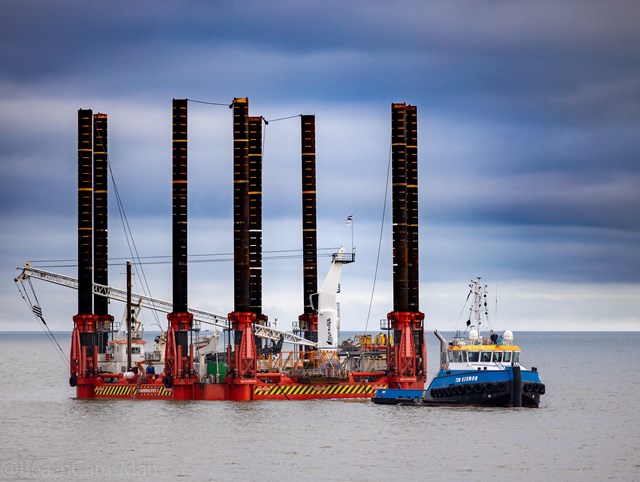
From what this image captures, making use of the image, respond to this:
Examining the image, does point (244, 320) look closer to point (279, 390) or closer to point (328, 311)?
point (279, 390)

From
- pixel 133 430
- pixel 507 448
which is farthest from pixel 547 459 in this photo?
pixel 133 430

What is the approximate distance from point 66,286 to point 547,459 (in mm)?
53622

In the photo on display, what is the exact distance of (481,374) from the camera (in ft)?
288

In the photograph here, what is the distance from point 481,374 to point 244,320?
17826mm

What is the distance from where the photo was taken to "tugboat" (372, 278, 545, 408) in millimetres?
87188

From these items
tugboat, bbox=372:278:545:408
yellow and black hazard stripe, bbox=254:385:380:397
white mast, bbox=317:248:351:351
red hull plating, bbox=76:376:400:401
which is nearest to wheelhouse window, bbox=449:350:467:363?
tugboat, bbox=372:278:545:408

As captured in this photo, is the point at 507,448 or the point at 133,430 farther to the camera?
the point at 133,430

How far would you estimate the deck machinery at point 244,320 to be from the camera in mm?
94875

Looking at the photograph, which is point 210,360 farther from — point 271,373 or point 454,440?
point 454,440

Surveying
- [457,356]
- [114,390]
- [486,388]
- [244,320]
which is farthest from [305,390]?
[114,390]

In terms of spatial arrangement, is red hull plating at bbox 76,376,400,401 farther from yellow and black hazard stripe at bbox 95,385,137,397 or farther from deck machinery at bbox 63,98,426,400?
yellow and black hazard stripe at bbox 95,385,137,397

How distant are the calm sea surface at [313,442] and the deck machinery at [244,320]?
1746 millimetres

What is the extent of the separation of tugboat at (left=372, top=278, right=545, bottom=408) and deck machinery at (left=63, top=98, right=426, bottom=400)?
17.1 ft

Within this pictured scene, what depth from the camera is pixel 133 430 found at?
8300cm
